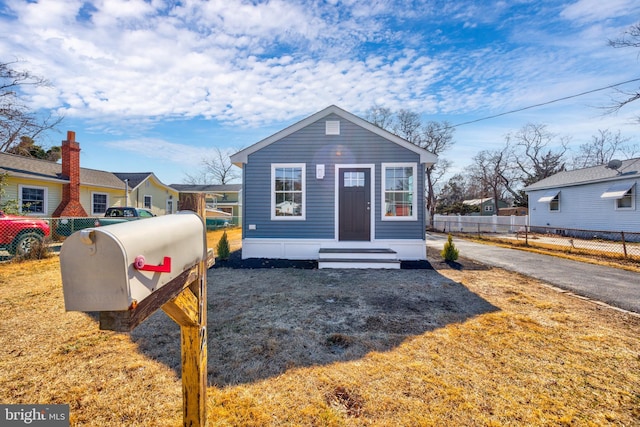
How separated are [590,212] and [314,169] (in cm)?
1698

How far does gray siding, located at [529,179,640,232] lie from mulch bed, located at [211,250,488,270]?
12.1m

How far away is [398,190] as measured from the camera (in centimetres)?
752

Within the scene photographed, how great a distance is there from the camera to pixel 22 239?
7.39 m

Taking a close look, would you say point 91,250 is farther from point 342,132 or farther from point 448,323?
point 342,132

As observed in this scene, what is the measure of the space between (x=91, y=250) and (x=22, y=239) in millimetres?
9862

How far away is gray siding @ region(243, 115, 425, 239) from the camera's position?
7496 millimetres

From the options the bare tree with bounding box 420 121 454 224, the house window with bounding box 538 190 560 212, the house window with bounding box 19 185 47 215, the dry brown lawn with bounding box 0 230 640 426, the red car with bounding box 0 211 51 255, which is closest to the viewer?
the dry brown lawn with bounding box 0 230 640 426

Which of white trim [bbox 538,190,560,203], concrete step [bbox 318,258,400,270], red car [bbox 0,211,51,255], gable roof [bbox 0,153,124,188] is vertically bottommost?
concrete step [bbox 318,258,400,270]

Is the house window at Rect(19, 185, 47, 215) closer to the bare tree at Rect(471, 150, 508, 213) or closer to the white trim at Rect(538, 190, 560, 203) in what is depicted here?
the white trim at Rect(538, 190, 560, 203)

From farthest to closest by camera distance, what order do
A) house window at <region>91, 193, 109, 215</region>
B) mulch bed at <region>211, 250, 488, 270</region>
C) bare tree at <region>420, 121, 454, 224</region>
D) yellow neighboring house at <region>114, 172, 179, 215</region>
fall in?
bare tree at <region>420, 121, 454, 224</region> < yellow neighboring house at <region>114, 172, 179, 215</region> < house window at <region>91, 193, 109, 215</region> < mulch bed at <region>211, 250, 488, 270</region>

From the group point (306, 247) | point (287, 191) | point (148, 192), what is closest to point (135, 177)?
point (148, 192)

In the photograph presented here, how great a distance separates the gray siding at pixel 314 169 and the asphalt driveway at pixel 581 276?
9.80ft

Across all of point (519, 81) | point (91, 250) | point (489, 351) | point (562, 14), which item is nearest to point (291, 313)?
point (489, 351)

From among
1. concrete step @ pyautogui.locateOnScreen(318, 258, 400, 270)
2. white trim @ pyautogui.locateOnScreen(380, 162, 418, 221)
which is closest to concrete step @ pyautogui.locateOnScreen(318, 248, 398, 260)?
concrete step @ pyautogui.locateOnScreen(318, 258, 400, 270)
